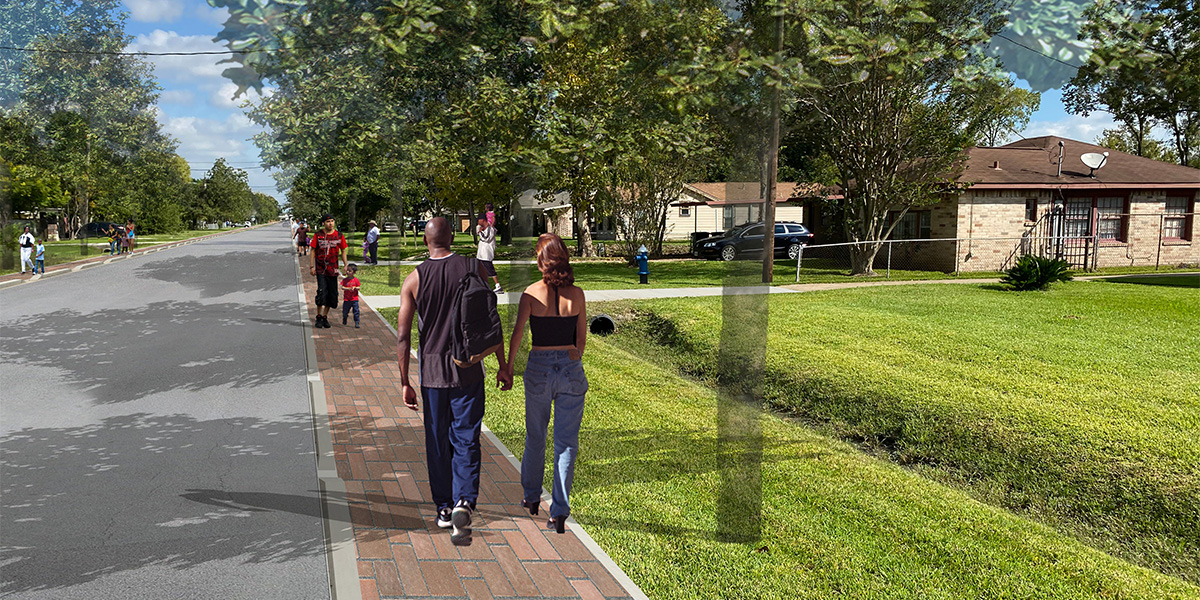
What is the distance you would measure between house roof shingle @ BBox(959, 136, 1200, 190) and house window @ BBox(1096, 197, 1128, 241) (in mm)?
815

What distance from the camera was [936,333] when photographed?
479 inches

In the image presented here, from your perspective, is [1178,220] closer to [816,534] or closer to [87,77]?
[816,534]

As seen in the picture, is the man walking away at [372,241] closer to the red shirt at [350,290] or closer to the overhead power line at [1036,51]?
the red shirt at [350,290]

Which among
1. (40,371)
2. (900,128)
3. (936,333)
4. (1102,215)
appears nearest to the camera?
(40,371)

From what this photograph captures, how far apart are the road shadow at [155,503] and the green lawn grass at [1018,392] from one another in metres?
5.49

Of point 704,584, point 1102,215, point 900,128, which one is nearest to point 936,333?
point 704,584

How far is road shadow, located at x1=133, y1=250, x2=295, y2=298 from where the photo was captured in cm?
2256

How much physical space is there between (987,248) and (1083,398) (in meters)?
19.2

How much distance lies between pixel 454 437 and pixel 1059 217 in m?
27.6

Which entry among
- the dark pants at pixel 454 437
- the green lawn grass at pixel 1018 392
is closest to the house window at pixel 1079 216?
the green lawn grass at pixel 1018 392

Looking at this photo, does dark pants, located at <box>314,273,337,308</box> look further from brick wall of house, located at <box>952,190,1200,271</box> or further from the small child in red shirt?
brick wall of house, located at <box>952,190,1200,271</box>

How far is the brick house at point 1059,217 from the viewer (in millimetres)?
25531

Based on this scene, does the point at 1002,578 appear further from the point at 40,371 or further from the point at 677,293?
the point at 677,293

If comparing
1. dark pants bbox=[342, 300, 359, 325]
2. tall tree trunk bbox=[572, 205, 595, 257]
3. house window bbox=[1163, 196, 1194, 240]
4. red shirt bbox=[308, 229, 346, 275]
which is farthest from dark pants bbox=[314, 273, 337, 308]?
house window bbox=[1163, 196, 1194, 240]
